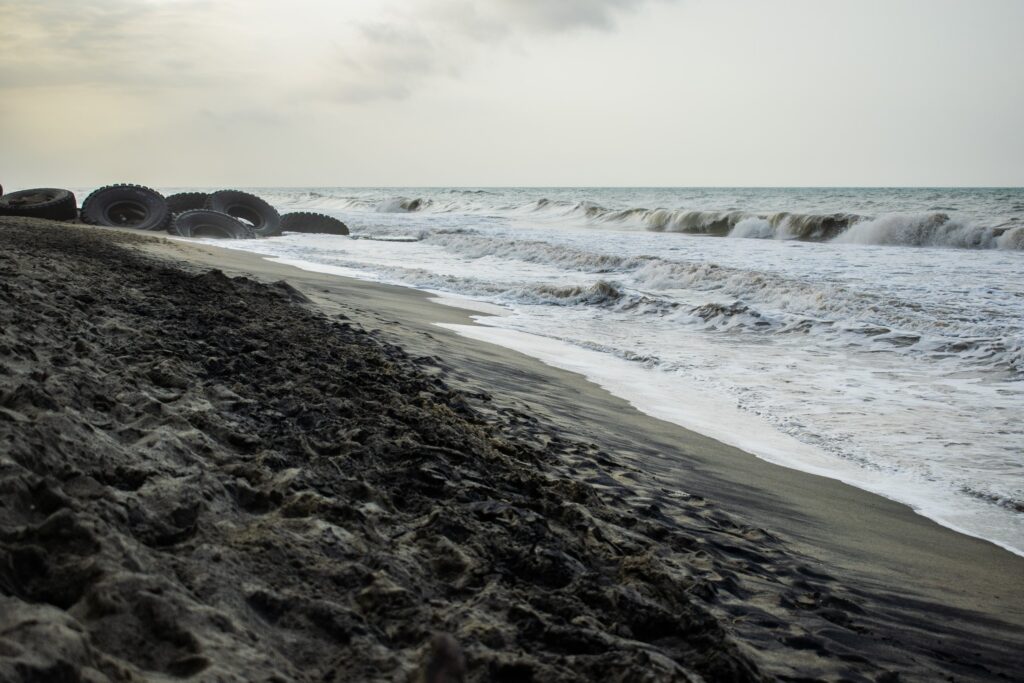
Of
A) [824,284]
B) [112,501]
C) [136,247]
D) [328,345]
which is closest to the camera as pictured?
[112,501]

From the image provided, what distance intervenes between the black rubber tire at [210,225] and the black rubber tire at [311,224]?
428 centimetres

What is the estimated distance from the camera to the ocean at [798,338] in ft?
15.4

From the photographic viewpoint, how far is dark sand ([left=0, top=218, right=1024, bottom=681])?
1688 millimetres

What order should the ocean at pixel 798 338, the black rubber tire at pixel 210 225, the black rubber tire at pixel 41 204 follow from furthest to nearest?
the black rubber tire at pixel 210 225, the black rubber tire at pixel 41 204, the ocean at pixel 798 338

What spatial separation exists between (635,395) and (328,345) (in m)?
2.36

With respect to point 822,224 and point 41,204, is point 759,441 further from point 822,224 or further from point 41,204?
point 822,224

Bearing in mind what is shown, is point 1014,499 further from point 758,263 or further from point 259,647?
point 758,263

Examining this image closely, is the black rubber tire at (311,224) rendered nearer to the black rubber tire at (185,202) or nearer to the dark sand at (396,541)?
the black rubber tire at (185,202)

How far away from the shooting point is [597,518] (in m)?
2.88

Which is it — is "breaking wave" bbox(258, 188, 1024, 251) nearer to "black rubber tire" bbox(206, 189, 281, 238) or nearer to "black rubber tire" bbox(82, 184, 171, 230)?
"black rubber tire" bbox(206, 189, 281, 238)

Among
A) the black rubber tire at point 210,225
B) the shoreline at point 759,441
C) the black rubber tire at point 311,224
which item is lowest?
the shoreline at point 759,441

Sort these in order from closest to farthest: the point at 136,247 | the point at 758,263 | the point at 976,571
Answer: the point at 976,571 → the point at 136,247 → the point at 758,263

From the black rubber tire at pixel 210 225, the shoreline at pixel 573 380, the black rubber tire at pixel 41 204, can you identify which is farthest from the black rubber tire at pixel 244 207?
the shoreline at pixel 573 380

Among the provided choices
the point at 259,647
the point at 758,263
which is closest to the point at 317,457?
the point at 259,647
